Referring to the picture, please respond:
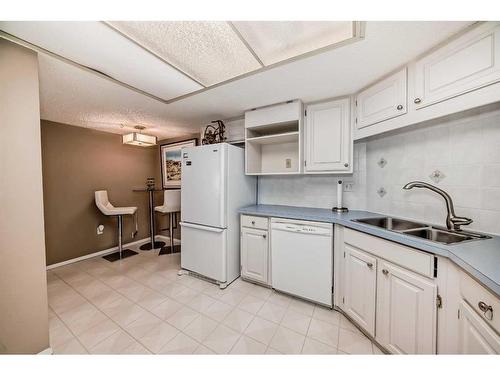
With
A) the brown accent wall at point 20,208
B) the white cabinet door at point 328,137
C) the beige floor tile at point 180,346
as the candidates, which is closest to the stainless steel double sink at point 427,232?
the white cabinet door at point 328,137

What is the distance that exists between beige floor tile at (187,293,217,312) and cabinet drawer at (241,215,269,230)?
0.82m

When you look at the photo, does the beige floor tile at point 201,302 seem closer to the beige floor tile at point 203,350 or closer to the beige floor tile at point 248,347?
the beige floor tile at point 203,350

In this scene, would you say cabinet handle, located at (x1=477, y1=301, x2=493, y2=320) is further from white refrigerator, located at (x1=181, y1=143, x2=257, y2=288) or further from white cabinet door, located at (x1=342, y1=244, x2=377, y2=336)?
white refrigerator, located at (x1=181, y1=143, x2=257, y2=288)

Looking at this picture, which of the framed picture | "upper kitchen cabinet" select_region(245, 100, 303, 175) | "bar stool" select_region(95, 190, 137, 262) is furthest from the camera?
the framed picture

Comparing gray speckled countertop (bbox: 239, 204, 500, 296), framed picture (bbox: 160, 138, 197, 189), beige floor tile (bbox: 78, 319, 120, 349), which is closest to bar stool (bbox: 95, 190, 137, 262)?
framed picture (bbox: 160, 138, 197, 189)

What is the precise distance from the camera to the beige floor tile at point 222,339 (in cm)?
131

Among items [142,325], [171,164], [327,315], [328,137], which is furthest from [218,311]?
[171,164]

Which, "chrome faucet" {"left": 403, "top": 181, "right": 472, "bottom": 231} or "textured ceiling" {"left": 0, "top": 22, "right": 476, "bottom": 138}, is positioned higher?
"textured ceiling" {"left": 0, "top": 22, "right": 476, "bottom": 138}

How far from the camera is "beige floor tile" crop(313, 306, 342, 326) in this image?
1.57m

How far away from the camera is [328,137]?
1.90 m

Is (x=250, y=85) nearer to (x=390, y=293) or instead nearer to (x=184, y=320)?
(x=390, y=293)

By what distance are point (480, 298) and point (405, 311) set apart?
0.47m
